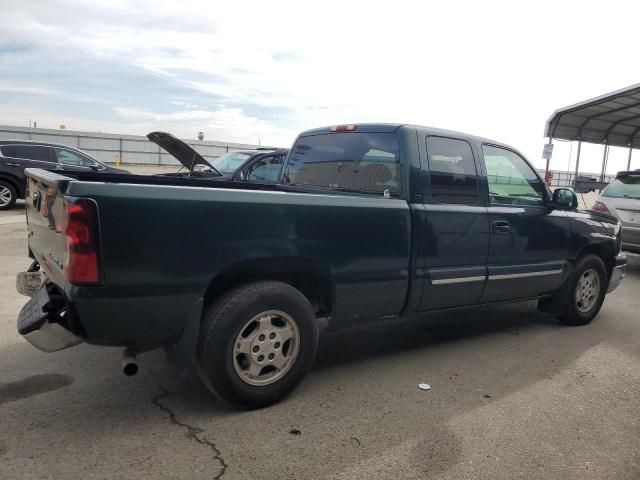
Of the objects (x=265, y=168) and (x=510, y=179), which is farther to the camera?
(x=265, y=168)

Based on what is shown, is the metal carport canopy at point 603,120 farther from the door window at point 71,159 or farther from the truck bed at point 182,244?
the door window at point 71,159

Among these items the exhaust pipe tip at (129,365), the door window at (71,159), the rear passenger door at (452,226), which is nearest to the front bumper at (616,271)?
the rear passenger door at (452,226)

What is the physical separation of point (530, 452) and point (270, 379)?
1.57 meters

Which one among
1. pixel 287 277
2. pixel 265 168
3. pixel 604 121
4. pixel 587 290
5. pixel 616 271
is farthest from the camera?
pixel 604 121

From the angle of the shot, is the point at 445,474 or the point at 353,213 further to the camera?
the point at 353,213

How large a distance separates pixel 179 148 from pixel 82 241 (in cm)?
574

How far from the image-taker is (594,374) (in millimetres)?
4148

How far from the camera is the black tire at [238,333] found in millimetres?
2986

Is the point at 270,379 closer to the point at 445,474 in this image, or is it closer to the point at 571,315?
the point at 445,474

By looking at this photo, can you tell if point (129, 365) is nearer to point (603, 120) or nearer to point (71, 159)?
point (71, 159)

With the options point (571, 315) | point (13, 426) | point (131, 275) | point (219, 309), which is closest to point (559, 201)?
point (571, 315)

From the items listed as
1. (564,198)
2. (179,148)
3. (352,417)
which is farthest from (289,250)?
(179,148)

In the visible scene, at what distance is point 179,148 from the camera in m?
8.03

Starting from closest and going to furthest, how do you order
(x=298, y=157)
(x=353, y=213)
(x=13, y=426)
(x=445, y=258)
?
(x=13, y=426), (x=353, y=213), (x=445, y=258), (x=298, y=157)
